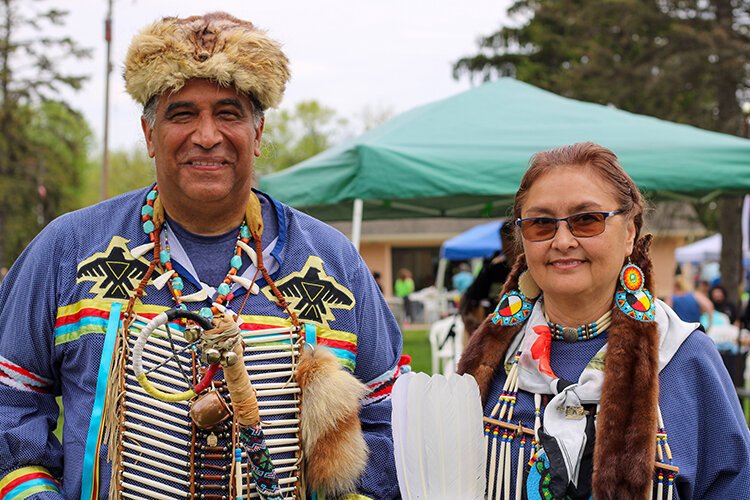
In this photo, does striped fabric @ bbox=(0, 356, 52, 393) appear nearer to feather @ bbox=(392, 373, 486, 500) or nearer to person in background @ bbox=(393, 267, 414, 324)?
feather @ bbox=(392, 373, 486, 500)

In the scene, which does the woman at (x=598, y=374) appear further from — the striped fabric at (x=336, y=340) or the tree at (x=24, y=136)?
the tree at (x=24, y=136)

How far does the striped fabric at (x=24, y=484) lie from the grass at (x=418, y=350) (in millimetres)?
8462

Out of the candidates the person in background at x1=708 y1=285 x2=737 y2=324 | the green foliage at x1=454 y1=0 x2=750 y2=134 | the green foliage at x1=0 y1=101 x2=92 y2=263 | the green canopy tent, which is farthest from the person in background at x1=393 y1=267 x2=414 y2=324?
the green canopy tent

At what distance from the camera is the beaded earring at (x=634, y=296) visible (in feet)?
6.81

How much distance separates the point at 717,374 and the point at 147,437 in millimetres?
1370

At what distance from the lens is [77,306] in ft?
6.84

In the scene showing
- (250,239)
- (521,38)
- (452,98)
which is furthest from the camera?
(521,38)

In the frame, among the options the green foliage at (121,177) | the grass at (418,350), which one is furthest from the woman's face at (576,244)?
the green foliage at (121,177)

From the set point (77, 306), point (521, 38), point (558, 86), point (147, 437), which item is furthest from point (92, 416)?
point (521, 38)

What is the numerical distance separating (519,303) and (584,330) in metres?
0.22

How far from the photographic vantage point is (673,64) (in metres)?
14.5

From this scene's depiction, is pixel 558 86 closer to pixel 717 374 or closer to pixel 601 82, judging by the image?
pixel 601 82

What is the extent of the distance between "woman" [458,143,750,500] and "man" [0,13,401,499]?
1.23 feet

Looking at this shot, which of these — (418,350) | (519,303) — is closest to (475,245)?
(418,350)
